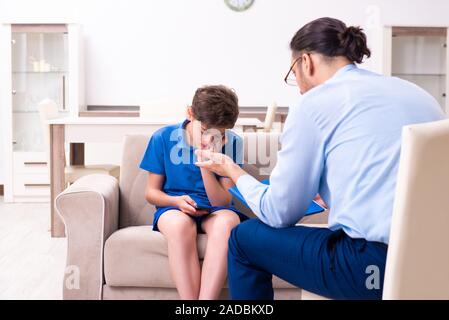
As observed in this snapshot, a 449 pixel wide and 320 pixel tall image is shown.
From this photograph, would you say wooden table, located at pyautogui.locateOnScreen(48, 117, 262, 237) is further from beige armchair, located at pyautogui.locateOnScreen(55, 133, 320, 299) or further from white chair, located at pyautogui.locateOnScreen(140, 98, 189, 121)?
beige armchair, located at pyautogui.locateOnScreen(55, 133, 320, 299)

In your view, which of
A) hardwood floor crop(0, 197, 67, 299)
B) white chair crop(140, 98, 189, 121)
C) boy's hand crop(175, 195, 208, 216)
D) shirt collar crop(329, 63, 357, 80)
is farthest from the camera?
white chair crop(140, 98, 189, 121)

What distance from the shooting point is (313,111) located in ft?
5.17

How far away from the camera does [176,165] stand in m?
2.41

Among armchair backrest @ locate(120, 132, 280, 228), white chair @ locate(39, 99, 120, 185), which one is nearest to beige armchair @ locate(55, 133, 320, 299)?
armchair backrest @ locate(120, 132, 280, 228)

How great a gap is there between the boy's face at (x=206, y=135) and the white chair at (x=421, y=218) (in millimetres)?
1103

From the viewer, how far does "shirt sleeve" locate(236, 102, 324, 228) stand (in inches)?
62.2

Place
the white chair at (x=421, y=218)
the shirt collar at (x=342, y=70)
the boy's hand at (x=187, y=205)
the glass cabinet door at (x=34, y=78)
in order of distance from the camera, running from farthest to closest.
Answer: the glass cabinet door at (x=34, y=78)
the boy's hand at (x=187, y=205)
the shirt collar at (x=342, y=70)
the white chair at (x=421, y=218)

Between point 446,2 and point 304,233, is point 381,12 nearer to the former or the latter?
point 446,2

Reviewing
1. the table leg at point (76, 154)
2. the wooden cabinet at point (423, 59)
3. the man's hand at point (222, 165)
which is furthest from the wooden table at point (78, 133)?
the wooden cabinet at point (423, 59)

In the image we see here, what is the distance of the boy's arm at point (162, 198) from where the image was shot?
2.26 m

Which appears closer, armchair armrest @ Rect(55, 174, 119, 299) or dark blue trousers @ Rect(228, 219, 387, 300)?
dark blue trousers @ Rect(228, 219, 387, 300)

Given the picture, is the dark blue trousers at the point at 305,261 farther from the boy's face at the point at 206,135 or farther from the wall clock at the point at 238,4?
the wall clock at the point at 238,4

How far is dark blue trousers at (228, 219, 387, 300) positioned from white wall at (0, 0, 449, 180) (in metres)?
4.26

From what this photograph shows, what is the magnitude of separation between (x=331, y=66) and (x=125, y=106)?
14.3 ft
